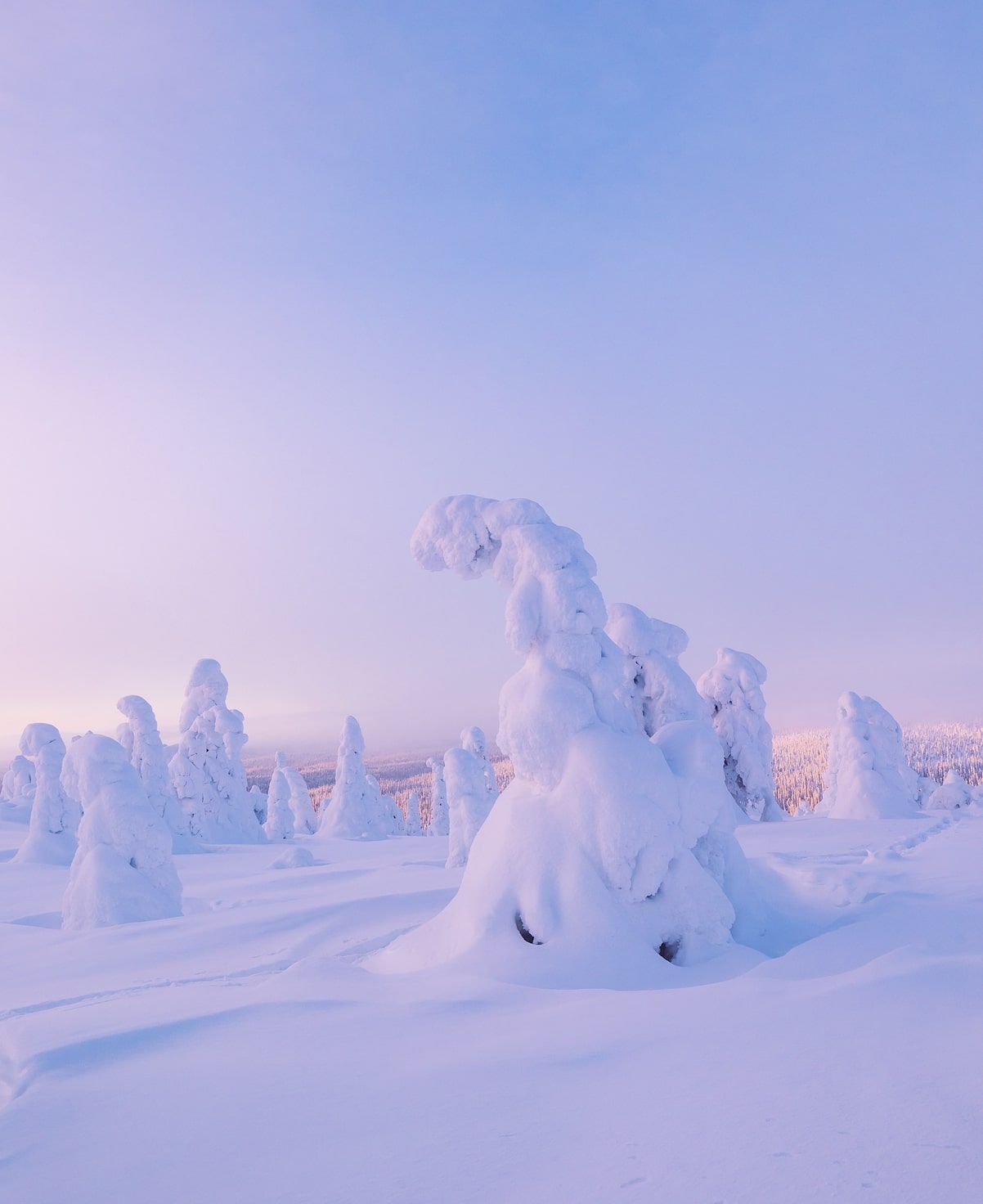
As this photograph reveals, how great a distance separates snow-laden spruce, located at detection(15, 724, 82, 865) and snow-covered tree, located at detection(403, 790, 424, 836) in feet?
133

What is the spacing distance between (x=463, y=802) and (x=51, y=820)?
48.2 feet

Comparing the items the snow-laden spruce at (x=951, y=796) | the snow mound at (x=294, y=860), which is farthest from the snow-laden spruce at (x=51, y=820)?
the snow-laden spruce at (x=951, y=796)

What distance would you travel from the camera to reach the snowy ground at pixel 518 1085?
9.19 ft

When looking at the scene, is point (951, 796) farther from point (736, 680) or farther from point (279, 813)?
point (279, 813)

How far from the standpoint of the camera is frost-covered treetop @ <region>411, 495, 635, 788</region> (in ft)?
27.2

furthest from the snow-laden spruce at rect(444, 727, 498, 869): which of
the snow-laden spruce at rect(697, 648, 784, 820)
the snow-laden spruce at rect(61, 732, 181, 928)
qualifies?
the snow-laden spruce at rect(697, 648, 784, 820)

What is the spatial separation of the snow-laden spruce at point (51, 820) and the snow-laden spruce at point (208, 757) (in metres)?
8.06

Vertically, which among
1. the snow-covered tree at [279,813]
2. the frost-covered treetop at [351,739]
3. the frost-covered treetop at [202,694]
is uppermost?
the frost-covered treetop at [202,694]

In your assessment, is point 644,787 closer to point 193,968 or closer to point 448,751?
point 193,968

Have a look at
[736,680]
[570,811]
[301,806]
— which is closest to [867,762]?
[736,680]

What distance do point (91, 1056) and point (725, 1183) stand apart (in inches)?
167

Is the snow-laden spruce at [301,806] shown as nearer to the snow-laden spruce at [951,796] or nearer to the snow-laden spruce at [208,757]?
the snow-laden spruce at [208,757]

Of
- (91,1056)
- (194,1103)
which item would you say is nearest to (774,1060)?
(194,1103)

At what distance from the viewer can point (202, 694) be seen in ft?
122
